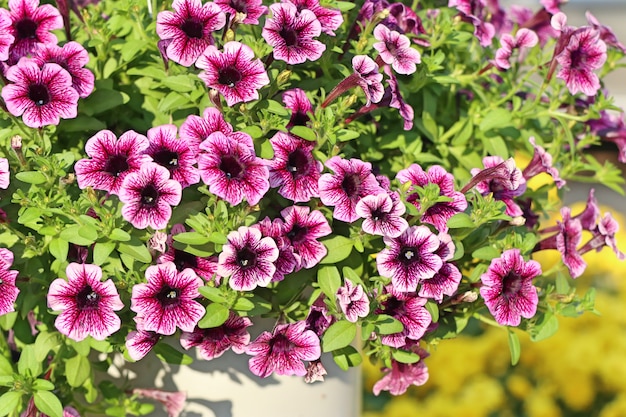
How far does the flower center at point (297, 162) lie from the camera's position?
108 centimetres

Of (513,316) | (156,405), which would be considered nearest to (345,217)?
(513,316)

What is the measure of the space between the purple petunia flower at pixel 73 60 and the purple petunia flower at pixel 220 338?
1.16 feet

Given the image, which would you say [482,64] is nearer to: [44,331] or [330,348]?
[330,348]

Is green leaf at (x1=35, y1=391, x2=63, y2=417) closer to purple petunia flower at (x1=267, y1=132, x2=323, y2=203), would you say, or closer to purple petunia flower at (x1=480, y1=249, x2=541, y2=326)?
purple petunia flower at (x1=267, y1=132, x2=323, y2=203)

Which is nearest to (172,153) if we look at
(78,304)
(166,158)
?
(166,158)

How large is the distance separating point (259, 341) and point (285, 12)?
1.41 ft

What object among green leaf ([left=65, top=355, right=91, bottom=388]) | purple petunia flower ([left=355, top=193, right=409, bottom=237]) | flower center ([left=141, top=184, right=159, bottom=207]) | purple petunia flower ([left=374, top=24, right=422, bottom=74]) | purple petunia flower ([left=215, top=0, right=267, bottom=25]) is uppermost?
purple petunia flower ([left=215, top=0, right=267, bottom=25])

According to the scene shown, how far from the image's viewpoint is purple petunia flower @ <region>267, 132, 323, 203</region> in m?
1.05

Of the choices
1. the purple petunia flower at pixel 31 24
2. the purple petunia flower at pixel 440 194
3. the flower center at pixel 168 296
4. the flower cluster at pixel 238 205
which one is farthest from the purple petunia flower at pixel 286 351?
the purple petunia flower at pixel 31 24

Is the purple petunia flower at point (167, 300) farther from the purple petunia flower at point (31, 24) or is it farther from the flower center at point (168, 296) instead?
the purple petunia flower at point (31, 24)

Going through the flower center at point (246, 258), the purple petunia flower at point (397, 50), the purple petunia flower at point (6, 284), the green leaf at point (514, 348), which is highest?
the purple petunia flower at point (397, 50)

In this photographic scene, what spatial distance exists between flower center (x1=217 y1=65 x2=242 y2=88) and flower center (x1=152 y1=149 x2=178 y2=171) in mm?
111

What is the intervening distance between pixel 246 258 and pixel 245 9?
342 mm

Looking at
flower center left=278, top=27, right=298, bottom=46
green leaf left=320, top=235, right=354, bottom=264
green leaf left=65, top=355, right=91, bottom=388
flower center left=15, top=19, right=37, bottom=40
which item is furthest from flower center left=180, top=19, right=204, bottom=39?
green leaf left=65, top=355, right=91, bottom=388
